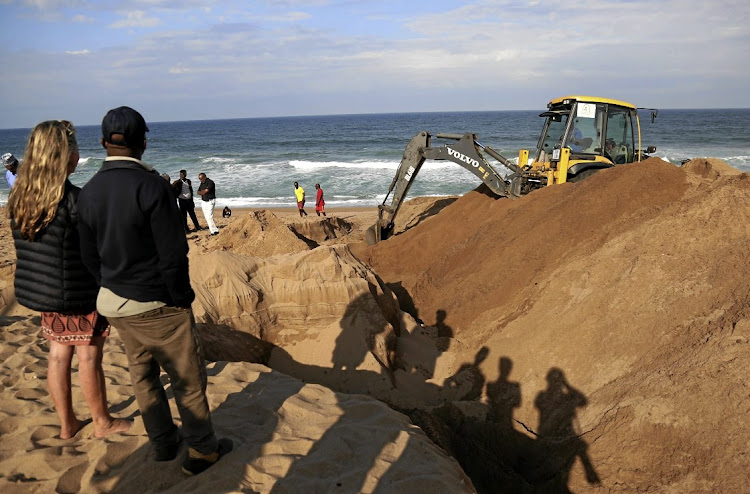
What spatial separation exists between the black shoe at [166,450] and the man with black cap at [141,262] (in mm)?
207

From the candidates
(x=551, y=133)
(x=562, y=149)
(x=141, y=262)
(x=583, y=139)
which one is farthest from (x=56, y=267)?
(x=551, y=133)

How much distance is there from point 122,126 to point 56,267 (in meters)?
0.86

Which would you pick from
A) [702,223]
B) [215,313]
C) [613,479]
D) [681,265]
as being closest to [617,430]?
[613,479]

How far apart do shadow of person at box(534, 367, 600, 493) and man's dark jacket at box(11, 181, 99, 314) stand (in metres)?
3.19

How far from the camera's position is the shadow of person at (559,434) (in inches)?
138

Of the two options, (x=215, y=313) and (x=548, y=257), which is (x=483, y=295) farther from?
(x=215, y=313)

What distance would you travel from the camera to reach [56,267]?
2.56 meters

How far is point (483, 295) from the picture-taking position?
20.9 ft

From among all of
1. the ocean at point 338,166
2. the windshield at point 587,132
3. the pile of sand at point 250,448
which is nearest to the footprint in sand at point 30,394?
the pile of sand at point 250,448

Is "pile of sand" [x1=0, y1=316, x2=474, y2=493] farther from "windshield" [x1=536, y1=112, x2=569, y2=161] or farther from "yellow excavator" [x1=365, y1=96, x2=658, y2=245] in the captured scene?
"windshield" [x1=536, y1=112, x2=569, y2=161]

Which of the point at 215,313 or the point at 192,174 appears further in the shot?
the point at 192,174

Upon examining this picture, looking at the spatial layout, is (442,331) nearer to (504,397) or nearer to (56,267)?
(504,397)

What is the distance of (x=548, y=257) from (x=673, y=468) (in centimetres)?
335

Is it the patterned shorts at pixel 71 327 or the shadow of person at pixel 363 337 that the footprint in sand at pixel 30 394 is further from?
the shadow of person at pixel 363 337
